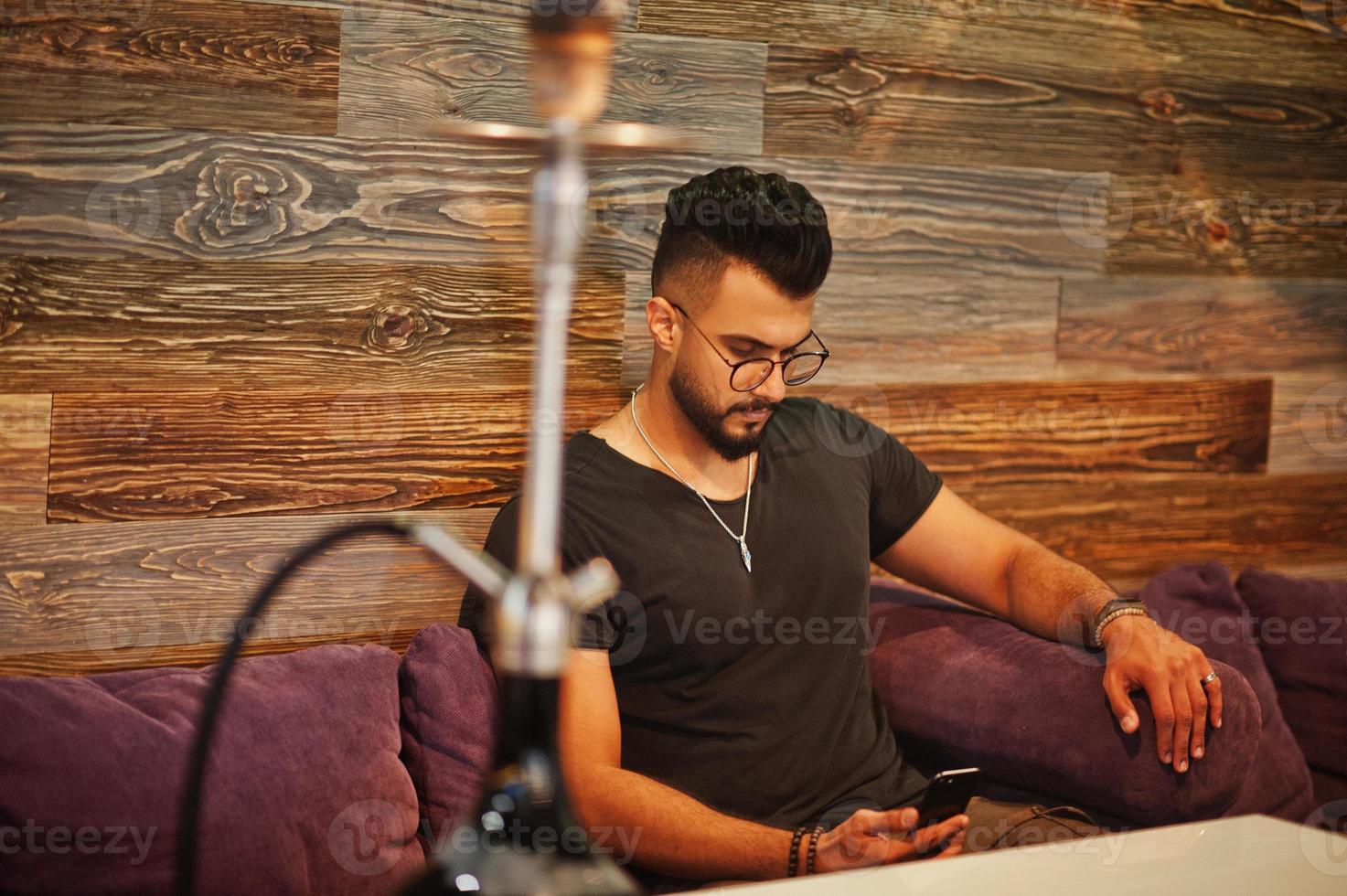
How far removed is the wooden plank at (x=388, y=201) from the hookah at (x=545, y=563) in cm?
114

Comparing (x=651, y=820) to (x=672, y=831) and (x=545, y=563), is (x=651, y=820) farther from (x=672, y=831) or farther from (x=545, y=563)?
(x=545, y=563)

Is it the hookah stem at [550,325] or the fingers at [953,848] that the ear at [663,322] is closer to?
the fingers at [953,848]

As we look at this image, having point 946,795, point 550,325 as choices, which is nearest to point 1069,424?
point 946,795

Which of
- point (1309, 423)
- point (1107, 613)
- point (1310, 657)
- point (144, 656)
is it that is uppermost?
point (1309, 423)

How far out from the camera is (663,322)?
79.2 inches

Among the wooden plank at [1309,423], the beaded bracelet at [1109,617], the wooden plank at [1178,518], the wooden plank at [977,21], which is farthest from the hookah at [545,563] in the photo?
the wooden plank at [1309,423]

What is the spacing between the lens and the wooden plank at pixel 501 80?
6.55 feet

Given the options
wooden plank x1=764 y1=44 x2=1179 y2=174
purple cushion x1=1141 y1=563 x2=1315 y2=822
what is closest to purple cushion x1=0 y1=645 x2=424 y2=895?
wooden plank x1=764 y1=44 x2=1179 y2=174

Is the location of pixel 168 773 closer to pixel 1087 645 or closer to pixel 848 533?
pixel 848 533

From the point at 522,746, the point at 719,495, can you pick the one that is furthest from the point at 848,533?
the point at 522,746

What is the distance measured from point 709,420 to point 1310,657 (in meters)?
1.32

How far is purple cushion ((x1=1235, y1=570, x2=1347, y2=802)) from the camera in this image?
2.37m

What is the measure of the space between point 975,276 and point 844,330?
323 millimetres

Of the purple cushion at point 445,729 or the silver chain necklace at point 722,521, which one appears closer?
the purple cushion at point 445,729
